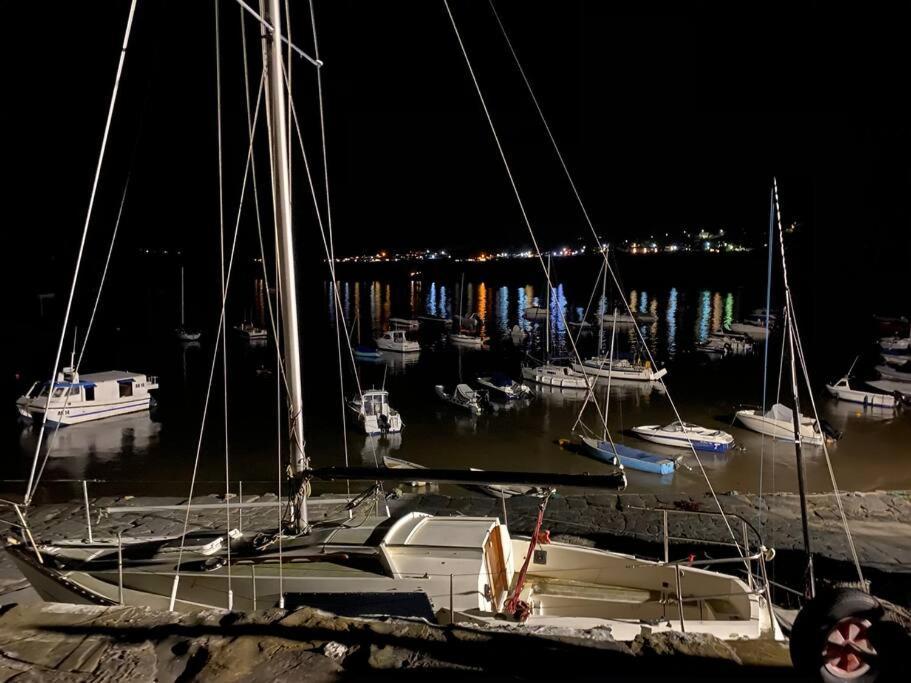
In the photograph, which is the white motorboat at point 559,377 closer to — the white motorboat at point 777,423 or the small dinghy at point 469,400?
the small dinghy at point 469,400

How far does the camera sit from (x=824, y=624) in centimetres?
408

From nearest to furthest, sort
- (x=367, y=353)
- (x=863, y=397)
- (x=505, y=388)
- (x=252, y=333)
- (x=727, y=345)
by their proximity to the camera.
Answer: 1. (x=863, y=397)
2. (x=505, y=388)
3. (x=367, y=353)
4. (x=727, y=345)
5. (x=252, y=333)

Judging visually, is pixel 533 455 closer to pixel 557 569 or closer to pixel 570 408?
pixel 570 408

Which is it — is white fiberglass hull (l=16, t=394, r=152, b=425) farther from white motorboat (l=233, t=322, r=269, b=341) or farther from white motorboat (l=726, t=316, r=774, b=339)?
white motorboat (l=726, t=316, r=774, b=339)

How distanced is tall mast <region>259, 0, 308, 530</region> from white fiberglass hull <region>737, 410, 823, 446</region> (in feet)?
79.0

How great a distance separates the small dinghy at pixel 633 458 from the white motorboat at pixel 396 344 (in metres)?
31.1

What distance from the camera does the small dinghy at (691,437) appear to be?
86.9ft

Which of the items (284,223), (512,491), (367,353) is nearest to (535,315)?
(367,353)

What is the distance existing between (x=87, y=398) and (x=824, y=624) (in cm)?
3503

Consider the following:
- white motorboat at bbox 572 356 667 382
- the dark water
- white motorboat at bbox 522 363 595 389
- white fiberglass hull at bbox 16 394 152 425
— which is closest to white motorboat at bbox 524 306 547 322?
the dark water

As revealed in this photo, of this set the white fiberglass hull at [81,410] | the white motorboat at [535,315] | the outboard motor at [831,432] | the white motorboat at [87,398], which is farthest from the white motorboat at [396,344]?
the outboard motor at [831,432]

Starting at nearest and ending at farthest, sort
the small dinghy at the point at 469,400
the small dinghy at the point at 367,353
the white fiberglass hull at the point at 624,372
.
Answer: the small dinghy at the point at 469,400
the white fiberglass hull at the point at 624,372
the small dinghy at the point at 367,353

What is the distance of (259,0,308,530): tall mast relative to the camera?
326 inches

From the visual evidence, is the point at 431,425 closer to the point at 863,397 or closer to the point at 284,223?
the point at 284,223
